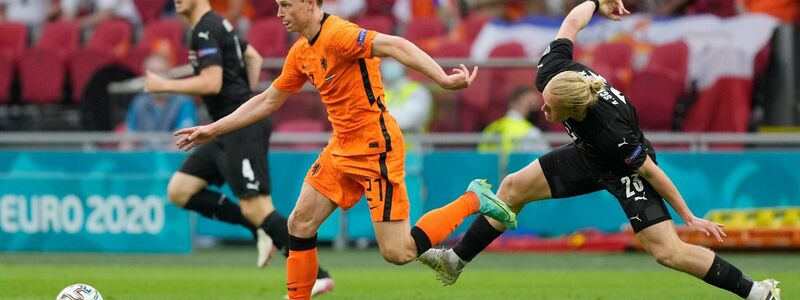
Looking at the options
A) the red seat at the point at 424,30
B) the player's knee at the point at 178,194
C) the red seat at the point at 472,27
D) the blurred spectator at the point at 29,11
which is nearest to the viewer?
the player's knee at the point at 178,194

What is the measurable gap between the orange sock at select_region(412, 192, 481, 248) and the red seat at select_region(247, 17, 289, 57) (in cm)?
946

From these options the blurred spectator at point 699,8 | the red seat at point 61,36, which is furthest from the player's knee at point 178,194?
the red seat at point 61,36

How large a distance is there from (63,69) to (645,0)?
7.69m

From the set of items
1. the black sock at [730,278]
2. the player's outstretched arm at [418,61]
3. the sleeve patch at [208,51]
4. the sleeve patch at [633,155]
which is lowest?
the black sock at [730,278]

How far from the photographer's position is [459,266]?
8.87 metres

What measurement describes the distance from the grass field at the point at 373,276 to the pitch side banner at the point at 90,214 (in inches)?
7.1

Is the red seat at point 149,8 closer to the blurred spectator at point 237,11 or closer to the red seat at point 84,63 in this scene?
the blurred spectator at point 237,11

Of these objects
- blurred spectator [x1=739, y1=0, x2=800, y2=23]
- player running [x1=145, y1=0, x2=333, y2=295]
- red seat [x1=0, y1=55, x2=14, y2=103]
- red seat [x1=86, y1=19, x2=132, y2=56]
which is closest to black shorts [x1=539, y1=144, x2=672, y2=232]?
player running [x1=145, y1=0, x2=333, y2=295]

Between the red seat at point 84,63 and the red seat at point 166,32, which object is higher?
the red seat at point 166,32

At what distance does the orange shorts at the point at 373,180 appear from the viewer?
8.12m

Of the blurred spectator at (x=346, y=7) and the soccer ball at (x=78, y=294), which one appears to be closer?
the soccer ball at (x=78, y=294)

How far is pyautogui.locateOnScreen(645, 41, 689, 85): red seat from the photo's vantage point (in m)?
15.7

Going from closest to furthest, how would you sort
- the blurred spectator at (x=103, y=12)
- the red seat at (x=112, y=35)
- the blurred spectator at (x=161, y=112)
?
1. the blurred spectator at (x=161, y=112)
2. the red seat at (x=112, y=35)
3. the blurred spectator at (x=103, y=12)

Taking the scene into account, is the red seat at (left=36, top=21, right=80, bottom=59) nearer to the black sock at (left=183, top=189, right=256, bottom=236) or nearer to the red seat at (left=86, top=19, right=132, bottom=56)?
the red seat at (left=86, top=19, right=132, bottom=56)
